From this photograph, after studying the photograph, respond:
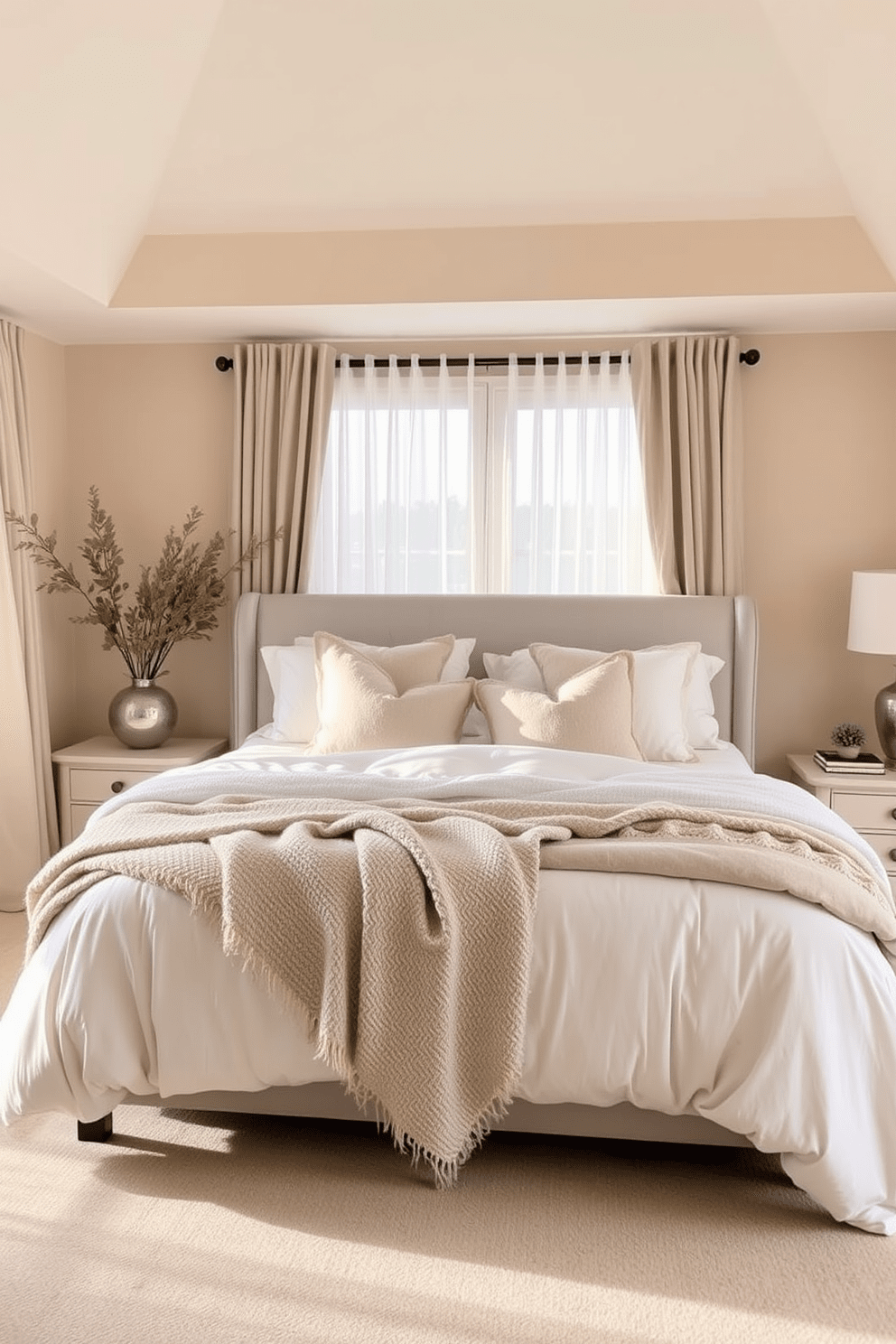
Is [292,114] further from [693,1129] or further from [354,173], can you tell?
[693,1129]

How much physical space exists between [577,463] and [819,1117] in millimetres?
3045

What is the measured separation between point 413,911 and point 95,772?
96.3 inches

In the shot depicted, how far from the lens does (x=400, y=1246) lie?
2.30 m

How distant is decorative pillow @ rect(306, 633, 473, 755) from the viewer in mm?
3910

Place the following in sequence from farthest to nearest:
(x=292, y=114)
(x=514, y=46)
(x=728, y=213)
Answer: (x=728, y=213) → (x=292, y=114) → (x=514, y=46)

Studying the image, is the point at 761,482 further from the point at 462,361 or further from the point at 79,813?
the point at 79,813

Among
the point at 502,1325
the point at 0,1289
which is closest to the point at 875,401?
the point at 502,1325

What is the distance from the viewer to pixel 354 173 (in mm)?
4051

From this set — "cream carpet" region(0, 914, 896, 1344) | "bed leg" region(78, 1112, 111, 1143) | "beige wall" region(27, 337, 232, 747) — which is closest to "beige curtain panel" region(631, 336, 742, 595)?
"beige wall" region(27, 337, 232, 747)

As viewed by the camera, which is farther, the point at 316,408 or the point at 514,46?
the point at 316,408

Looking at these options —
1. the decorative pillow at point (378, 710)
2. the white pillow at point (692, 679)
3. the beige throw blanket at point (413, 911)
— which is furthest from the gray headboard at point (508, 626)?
the beige throw blanket at point (413, 911)

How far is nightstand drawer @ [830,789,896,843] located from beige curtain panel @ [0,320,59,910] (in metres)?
2.94

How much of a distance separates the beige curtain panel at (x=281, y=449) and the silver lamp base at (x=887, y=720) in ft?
7.52

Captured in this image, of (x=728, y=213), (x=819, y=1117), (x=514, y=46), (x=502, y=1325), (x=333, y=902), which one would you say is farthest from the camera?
(x=728, y=213)
